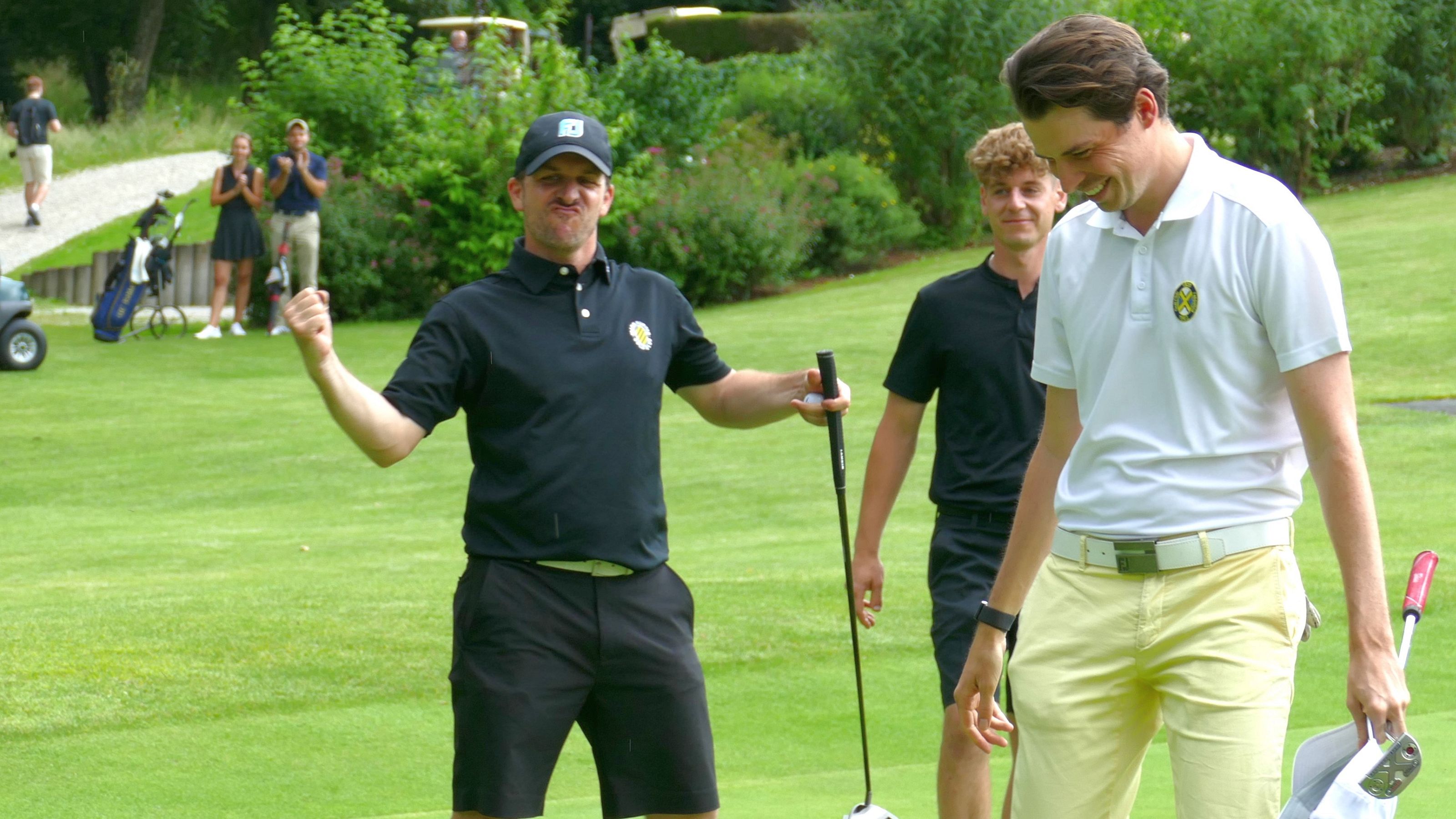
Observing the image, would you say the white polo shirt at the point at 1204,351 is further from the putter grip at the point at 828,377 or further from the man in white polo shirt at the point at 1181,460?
the putter grip at the point at 828,377

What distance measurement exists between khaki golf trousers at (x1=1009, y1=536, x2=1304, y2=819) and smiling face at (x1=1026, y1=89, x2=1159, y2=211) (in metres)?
0.66

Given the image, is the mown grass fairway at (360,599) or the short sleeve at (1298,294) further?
the mown grass fairway at (360,599)

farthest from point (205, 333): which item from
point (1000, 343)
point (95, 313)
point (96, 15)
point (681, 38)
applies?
point (96, 15)

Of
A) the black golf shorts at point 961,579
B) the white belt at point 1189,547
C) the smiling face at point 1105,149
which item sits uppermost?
the smiling face at point 1105,149

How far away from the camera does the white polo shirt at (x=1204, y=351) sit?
107 inches

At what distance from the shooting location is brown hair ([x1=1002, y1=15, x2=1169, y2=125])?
2795mm

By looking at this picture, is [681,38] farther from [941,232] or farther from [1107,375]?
[1107,375]

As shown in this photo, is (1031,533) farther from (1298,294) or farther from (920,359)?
(920,359)

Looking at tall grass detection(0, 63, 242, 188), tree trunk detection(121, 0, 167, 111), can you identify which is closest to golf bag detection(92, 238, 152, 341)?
tall grass detection(0, 63, 242, 188)

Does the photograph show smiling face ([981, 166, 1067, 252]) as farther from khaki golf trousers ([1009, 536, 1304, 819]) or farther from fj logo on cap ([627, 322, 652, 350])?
khaki golf trousers ([1009, 536, 1304, 819])

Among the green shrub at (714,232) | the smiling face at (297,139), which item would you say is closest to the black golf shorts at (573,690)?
the smiling face at (297,139)

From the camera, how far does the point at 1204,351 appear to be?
280cm

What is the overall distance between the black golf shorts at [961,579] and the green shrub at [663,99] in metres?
19.8

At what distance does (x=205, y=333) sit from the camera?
1900 cm
